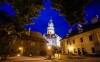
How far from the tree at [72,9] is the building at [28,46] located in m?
31.4

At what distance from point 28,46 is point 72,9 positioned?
3805 centimetres

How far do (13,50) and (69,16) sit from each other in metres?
33.7

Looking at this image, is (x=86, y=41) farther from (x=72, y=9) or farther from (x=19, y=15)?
(x=19, y=15)

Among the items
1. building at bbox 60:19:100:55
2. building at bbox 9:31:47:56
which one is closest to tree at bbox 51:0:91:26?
building at bbox 60:19:100:55

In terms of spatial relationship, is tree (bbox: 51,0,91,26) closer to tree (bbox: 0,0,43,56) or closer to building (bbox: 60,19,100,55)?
tree (bbox: 0,0,43,56)

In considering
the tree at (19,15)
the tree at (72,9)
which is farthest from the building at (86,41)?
the tree at (19,15)

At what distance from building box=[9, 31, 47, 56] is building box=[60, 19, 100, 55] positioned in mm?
12215

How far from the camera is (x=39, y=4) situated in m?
9.81

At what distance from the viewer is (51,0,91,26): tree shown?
29.7 feet

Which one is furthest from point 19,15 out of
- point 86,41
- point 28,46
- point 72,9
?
point 28,46

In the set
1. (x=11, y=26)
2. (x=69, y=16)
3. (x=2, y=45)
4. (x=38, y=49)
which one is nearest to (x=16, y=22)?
(x=11, y=26)

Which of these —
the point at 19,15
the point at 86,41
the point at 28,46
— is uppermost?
the point at 86,41

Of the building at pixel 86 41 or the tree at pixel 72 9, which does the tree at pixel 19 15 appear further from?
the building at pixel 86 41

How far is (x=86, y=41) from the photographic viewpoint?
3409 centimetres
